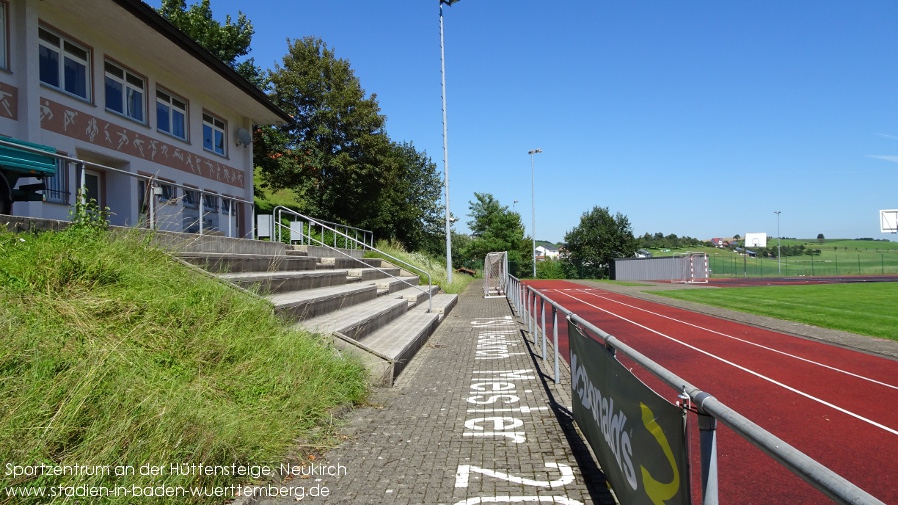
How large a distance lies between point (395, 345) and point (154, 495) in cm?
663

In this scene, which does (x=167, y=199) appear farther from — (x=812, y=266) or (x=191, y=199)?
(x=812, y=266)

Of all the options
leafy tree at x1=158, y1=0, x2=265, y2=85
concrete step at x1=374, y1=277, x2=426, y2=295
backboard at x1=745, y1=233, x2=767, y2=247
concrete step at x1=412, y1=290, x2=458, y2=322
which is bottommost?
concrete step at x1=412, y1=290, x2=458, y2=322

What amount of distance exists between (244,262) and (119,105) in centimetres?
798

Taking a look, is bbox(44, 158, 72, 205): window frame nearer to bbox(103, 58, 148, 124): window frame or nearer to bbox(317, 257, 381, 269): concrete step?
bbox(103, 58, 148, 124): window frame

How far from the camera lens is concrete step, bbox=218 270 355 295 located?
8.95 metres

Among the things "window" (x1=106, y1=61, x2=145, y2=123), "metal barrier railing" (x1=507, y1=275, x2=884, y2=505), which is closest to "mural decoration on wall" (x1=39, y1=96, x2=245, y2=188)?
"window" (x1=106, y1=61, x2=145, y2=123)

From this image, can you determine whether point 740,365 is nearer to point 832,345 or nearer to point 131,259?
point 832,345

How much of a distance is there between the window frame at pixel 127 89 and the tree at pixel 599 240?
52.2 metres

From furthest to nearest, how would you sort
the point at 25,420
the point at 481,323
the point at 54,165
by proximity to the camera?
the point at 481,323 < the point at 54,165 < the point at 25,420

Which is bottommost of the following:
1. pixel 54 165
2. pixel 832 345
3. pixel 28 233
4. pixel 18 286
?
pixel 832 345

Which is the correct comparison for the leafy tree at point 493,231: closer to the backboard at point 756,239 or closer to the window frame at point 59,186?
the backboard at point 756,239

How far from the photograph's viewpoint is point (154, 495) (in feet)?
11.3

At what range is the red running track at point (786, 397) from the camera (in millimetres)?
4777

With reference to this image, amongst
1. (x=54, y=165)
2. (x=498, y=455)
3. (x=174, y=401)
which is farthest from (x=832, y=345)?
(x=54, y=165)
